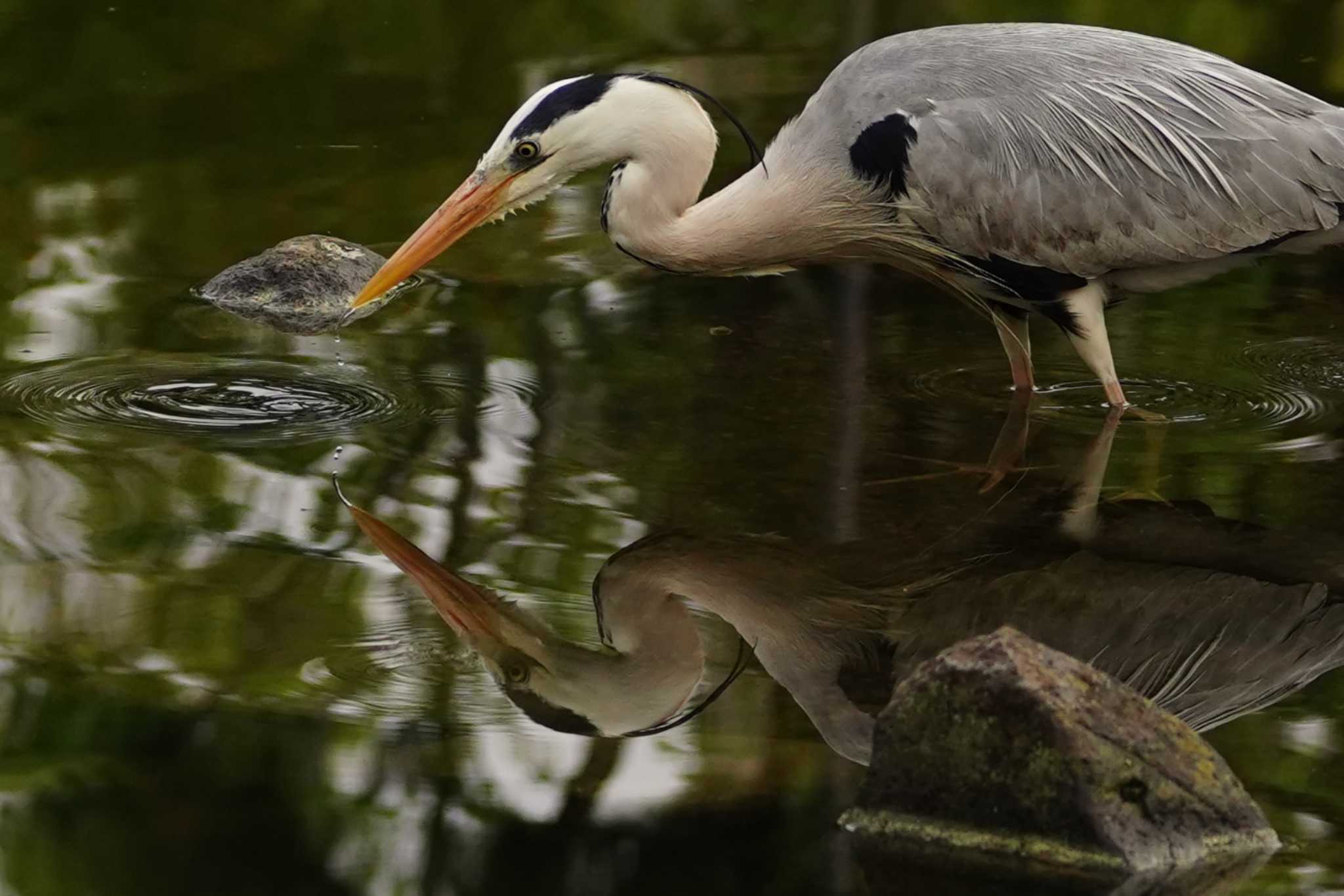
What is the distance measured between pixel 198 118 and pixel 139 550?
17.7 ft

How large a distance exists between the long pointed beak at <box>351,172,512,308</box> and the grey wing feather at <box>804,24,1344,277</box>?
1.18m

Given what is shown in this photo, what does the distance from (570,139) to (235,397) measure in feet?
4.89

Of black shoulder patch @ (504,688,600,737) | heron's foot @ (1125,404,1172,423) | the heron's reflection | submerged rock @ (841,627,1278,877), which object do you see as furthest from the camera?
heron's foot @ (1125,404,1172,423)

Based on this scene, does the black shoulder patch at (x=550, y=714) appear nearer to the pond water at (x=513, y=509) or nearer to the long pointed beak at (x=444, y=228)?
the pond water at (x=513, y=509)

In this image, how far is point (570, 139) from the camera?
21.0ft

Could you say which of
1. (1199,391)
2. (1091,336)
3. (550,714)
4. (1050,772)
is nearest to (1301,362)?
(1199,391)

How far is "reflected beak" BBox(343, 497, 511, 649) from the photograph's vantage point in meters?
5.11

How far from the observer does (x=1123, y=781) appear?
12.3ft

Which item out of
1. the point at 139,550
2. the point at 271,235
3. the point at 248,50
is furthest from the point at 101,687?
the point at 248,50

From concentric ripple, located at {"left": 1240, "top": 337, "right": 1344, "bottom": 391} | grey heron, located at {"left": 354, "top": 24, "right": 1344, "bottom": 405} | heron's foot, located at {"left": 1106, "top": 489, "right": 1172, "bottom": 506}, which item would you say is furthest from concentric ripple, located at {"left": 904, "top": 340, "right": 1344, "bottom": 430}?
heron's foot, located at {"left": 1106, "top": 489, "right": 1172, "bottom": 506}

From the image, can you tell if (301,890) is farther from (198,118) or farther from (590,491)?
(198,118)

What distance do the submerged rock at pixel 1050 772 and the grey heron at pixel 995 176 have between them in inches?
116

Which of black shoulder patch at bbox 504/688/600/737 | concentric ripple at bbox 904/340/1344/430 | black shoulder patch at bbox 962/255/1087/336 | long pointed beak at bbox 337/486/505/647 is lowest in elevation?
black shoulder patch at bbox 504/688/600/737

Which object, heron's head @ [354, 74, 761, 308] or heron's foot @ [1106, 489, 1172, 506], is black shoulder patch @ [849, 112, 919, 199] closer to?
heron's head @ [354, 74, 761, 308]
